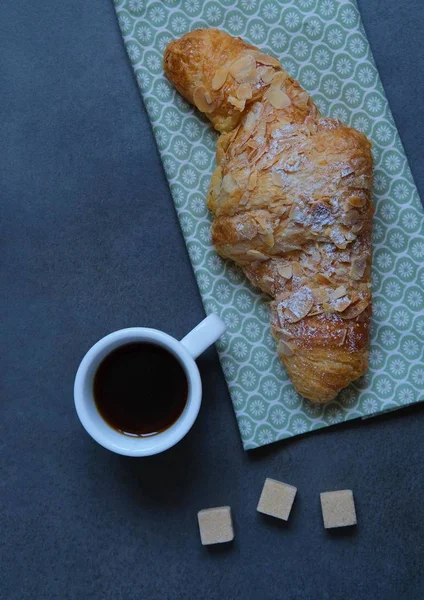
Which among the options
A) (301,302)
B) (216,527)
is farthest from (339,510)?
(301,302)

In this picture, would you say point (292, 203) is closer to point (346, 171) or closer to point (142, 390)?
point (346, 171)

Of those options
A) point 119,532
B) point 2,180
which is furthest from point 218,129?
point 119,532

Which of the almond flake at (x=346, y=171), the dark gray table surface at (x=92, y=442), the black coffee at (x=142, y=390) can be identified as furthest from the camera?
the dark gray table surface at (x=92, y=442)

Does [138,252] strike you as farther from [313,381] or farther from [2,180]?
[313,381]

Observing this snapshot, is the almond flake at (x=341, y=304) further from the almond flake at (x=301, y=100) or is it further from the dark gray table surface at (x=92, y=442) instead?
the almond flake at (x=301, y=100)

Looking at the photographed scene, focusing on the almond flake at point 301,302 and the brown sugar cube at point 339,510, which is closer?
the almond flake at point 301,302

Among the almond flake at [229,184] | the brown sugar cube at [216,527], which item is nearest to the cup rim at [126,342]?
the brown sugar cube at [216,527]

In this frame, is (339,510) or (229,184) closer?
(229,184)
